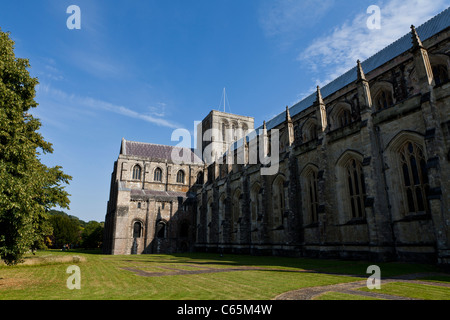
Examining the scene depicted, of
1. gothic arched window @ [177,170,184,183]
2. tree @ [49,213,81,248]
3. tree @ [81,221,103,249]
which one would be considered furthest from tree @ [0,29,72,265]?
tree @ [49,213,81,248]

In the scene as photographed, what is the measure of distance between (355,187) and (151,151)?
140 feet

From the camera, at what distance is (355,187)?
2016 cm

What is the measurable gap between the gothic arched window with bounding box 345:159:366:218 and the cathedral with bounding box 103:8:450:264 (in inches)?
2.8

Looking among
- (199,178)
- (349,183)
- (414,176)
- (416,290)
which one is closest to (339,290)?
(416,290)

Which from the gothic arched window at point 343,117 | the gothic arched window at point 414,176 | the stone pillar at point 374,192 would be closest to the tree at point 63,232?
the gothic arched window at point 343,117

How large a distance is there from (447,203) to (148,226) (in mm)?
37486

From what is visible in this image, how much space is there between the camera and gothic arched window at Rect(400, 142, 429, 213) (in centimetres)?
1606

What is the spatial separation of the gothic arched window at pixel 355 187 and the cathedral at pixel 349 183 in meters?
0.07

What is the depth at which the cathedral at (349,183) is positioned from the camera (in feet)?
50.8

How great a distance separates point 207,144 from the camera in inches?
2383

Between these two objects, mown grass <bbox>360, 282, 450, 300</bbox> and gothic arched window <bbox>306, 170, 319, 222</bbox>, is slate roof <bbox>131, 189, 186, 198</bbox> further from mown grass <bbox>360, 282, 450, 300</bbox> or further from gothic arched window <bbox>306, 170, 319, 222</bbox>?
mown grass <bbox>360, 282, 450, 300</bbox>

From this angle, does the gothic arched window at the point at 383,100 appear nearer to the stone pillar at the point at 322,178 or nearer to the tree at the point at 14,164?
the stone pillar at the point at 322,178

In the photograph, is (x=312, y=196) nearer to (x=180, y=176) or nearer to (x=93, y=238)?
(x=180, y=176)
